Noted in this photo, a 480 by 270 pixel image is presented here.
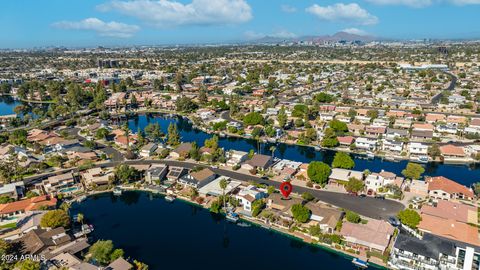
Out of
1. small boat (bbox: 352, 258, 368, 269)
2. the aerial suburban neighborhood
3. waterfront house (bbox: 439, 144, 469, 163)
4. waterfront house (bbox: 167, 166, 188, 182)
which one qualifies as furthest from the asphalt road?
waterfront house (bbox: 439, 144, 469, 163)

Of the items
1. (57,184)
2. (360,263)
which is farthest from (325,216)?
(57,184)

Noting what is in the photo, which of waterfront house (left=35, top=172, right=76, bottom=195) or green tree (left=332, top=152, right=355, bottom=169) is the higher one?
green tree (left=332, top=152, right=355, bottom=169)

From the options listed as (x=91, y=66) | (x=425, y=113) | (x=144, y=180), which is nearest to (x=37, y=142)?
(x=144, y=180)

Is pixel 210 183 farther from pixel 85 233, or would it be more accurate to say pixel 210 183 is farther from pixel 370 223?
pixel 370 223

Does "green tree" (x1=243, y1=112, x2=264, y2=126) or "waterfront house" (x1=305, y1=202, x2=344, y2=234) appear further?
"green tree" (x1=243, y1=112, x2=264, y2=126)

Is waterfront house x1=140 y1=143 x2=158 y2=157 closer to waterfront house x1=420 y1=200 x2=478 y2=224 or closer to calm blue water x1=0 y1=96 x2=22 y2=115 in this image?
waterfront house x1=420 y1=200 x2=478 y2=224

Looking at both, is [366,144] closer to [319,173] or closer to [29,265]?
[319,173]

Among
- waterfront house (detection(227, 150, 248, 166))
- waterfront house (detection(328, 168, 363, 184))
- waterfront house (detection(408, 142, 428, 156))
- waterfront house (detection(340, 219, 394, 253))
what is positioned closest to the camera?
waterfront house (detection(340, 219, 394, 253))

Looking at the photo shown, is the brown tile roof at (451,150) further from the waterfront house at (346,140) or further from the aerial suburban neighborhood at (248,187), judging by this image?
the waterfront house at (346,140)
